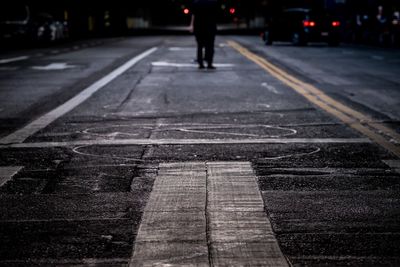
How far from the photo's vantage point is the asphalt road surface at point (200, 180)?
3926 millimetres

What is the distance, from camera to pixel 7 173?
235 inches

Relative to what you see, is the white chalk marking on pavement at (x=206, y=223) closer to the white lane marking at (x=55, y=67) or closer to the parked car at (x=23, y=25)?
the white lane marking at (x=55, y=67)

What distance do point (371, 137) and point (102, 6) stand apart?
81.1 meters

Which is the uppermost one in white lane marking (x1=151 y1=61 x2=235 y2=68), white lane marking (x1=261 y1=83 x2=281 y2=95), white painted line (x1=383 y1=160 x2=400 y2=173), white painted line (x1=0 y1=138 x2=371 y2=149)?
white painted line (x1=383 y1=160 x2=400 y2=173)

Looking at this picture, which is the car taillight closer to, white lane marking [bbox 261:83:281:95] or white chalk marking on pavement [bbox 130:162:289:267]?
white lane marking [bbox 261:83:281:95]

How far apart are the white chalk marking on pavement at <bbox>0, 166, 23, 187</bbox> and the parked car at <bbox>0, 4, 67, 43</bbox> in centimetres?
3264

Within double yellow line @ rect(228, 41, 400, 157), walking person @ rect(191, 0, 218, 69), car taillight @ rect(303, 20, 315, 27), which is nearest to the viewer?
double yellow line @ rect(228, 41, 400, 157)

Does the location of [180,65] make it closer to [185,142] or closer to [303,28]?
[185,142]

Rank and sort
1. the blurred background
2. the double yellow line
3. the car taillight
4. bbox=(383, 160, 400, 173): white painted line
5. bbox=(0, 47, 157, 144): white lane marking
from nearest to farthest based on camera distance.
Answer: bbox=(383, 160, 400, 173): white painted line, the double yellow line, bbox=(0, 47, 157, 144): white lane marking, the car taillight, the blurred background

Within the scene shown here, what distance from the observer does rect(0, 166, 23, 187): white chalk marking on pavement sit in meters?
5.72

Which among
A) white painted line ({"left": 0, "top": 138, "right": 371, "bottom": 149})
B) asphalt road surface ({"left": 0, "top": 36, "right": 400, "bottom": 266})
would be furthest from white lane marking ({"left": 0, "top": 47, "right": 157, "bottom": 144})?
white painted line ({"left": 0, "top": 138, "right": 371, "bottom": 149})

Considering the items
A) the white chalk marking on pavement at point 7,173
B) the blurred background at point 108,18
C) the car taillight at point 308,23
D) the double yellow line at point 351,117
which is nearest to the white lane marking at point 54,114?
the white chalk marking on pavement at point 7,173

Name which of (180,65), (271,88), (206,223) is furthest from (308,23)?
(206,223)

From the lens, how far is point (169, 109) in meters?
10.6
